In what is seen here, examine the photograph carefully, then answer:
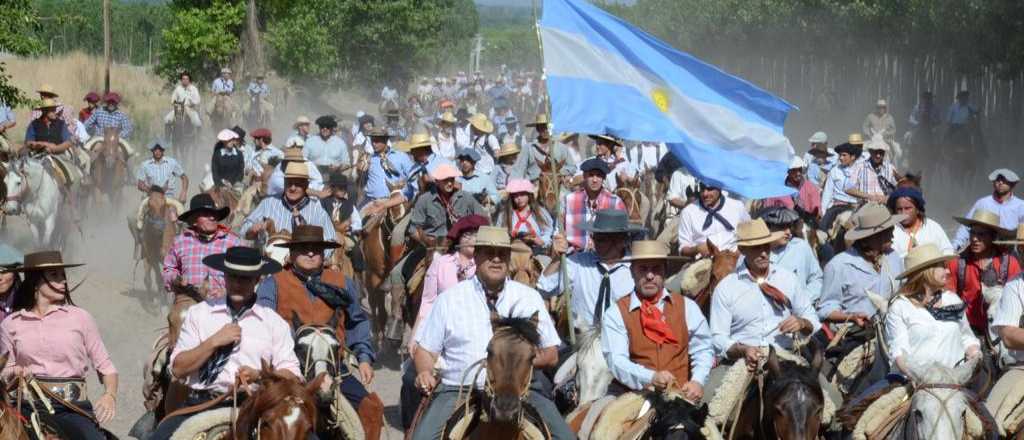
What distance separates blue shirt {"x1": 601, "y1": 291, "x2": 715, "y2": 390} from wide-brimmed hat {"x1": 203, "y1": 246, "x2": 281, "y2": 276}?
216 centimetres

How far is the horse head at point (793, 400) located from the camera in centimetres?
959

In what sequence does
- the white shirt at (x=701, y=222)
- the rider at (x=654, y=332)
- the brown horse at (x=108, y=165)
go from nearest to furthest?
the rider at (x=654, y=332)
the white shirt at (x=701, y=222)
the brown horse at (x=108, y=165)

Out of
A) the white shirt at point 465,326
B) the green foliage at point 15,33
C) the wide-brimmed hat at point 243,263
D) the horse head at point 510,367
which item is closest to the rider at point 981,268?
the white shirt at point 465,326

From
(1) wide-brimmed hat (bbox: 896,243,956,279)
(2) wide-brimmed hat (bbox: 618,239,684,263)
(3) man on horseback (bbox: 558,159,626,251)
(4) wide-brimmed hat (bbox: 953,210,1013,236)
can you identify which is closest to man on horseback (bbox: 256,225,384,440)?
(2) wide-brimmed hat (bbox: 618,239,684,263)

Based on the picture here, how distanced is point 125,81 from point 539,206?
124 feet

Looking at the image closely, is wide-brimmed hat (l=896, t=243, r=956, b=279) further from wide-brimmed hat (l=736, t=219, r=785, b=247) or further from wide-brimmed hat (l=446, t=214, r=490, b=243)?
wide-brimmed hat (l=446, t=214, r=490, b=243)

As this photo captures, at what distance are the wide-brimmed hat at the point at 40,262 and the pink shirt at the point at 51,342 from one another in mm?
266

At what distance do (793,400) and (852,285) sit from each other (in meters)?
3.34

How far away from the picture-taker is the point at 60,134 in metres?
26.7

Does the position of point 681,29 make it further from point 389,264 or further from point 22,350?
point 22,350

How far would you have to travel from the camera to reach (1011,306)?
441 inches

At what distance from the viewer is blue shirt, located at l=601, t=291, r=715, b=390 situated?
33.5 ft

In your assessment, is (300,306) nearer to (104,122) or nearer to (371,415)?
(371,415)

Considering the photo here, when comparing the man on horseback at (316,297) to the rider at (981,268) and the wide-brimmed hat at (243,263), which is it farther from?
the rider at (981,268)
